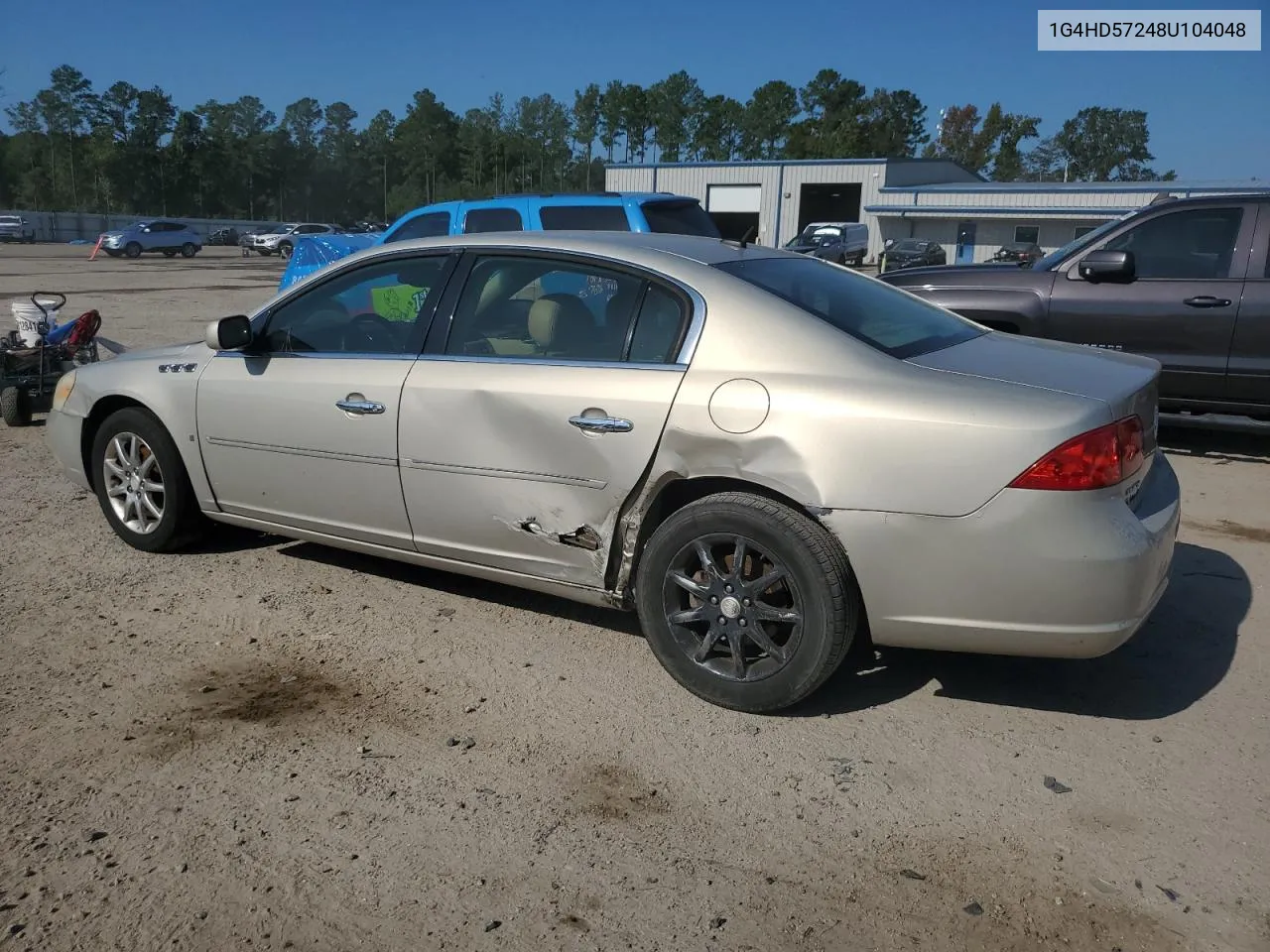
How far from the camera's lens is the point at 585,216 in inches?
367

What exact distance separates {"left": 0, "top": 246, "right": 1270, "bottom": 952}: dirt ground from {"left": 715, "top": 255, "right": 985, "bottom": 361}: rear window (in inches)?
48.8

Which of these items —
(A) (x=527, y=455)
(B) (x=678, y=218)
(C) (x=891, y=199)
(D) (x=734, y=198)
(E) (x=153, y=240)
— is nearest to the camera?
(A) (x=527, y=455)

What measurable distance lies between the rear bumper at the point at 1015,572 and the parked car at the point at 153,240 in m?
49.9

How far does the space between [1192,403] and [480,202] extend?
20.7 ft

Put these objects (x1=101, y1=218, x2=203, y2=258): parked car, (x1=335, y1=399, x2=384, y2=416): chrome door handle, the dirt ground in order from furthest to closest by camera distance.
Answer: (x1=101, y1=218, x2=203, y2=258): parked car, (x1=335, y1=399, x2=384, y2=416): chrome door handle, the dirt ground

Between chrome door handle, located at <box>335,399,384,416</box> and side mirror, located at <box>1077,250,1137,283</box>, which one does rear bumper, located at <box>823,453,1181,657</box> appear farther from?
side mirror, located at <box>1077,250,1137,283</box>

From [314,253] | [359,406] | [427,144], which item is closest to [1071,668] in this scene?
[359,406]

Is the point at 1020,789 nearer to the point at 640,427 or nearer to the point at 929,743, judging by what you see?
the point at 929,743

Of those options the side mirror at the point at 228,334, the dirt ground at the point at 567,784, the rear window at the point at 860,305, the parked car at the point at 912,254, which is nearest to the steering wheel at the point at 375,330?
the side mirror at the point at 228,334

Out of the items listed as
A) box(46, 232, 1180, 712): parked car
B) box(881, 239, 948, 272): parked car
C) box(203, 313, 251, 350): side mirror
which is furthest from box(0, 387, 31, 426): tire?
box(881, 239, 948, 272): parked car

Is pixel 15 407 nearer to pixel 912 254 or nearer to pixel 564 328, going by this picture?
pixel 564 328

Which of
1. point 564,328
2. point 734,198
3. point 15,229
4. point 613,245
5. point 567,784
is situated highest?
point 734,198

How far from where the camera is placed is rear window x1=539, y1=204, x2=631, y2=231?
909 centimetres

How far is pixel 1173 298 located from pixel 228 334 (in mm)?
5994
